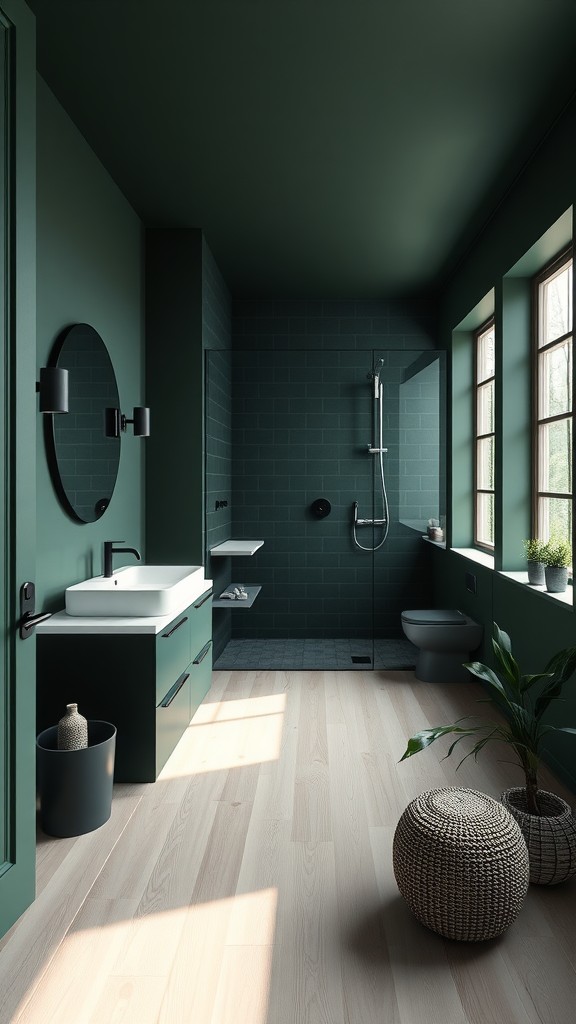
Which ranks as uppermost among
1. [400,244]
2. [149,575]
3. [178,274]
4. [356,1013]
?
[400,244]

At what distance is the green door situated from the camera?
1.91 meters

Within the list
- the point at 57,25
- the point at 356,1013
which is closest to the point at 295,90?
the point at 57,25

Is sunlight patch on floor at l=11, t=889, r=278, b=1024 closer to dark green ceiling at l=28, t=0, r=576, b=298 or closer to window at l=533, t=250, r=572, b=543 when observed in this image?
window at l=533, t=250, r=572, b=543

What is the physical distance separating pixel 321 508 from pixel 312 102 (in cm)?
308

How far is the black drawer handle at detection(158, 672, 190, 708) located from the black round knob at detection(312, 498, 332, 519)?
7.51 ft

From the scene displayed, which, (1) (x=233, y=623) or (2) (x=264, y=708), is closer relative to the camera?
(2) (x=264, y=708)

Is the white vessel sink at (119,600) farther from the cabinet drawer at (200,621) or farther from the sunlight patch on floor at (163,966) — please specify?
the sunlight patch on floor at (163,966)

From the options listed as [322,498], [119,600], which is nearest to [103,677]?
[119,600]

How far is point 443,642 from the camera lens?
4.49 meters

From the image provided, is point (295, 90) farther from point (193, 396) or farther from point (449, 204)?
point (193, 396)

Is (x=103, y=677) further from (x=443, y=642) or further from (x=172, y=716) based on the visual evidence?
(x=443, y=642)

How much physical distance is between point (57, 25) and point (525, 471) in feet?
9.95

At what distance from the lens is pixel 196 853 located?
2.37m

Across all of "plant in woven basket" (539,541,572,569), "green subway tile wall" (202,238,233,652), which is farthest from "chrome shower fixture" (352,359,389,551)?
"plant in woven basket" (539,541,572,569)
